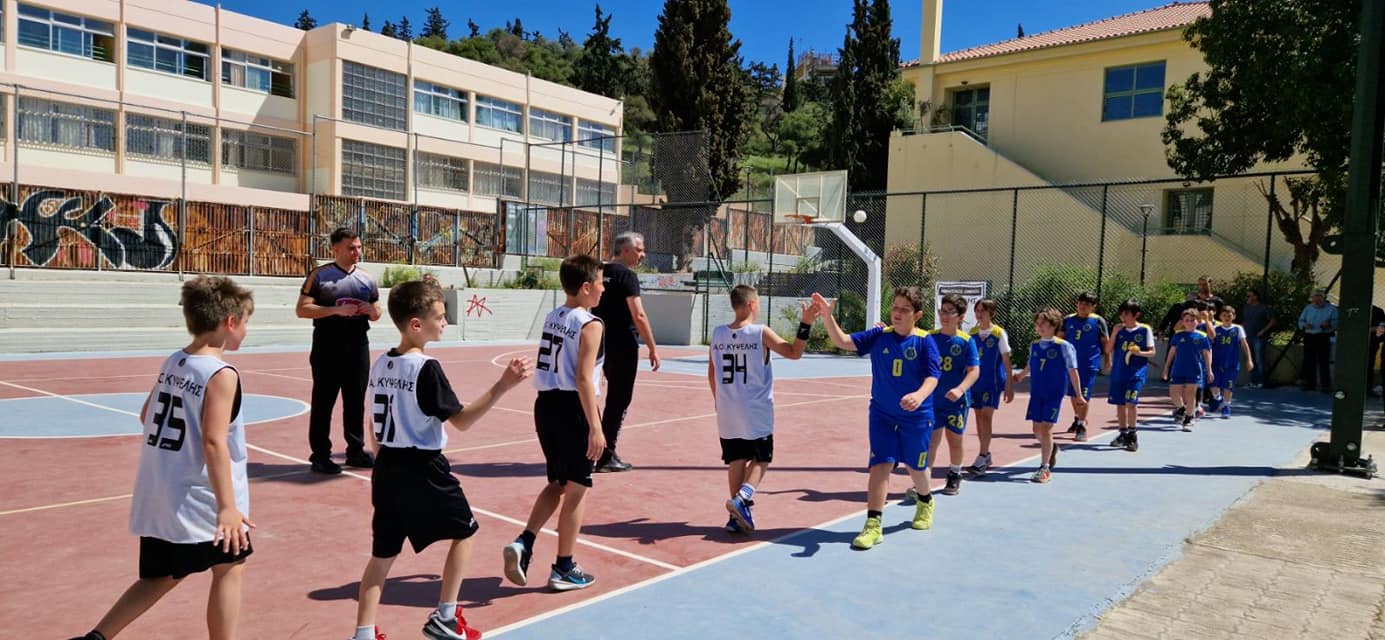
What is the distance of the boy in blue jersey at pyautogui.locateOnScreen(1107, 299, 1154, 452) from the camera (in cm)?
935

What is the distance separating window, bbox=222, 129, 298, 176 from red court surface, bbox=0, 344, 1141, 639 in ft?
88.3

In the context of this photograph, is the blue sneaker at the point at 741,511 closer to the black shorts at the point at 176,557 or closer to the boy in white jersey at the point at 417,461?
the boy in white jersey at the point at 417,461

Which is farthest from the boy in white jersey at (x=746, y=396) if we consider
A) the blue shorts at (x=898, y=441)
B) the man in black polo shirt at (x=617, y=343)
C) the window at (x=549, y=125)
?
the window at (x=549, y=125)

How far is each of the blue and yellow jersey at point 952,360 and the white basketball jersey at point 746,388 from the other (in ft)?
6.34

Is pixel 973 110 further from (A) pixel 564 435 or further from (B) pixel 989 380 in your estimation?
(A) pixel 564 435

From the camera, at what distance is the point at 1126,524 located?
618cm

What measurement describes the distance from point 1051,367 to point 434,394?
6163 millimetres

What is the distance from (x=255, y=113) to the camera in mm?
37219

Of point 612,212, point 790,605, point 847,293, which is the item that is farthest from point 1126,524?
point 612,212

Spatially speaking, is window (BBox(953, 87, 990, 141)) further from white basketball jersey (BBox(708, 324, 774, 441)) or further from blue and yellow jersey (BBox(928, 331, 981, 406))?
white basketball jersey (BBox(708, 324, 774, 441))

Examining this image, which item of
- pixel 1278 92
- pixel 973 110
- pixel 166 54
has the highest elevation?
pixel 166 54

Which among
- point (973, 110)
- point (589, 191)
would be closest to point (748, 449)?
point (973, 110)

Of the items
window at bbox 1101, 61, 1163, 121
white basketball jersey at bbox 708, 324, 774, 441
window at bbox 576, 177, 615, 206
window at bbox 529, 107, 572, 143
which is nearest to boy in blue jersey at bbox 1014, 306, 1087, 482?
white basketball jersey at bbox 708, 324, 774, 441

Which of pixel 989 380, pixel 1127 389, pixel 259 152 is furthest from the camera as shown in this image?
pixel 259 152
